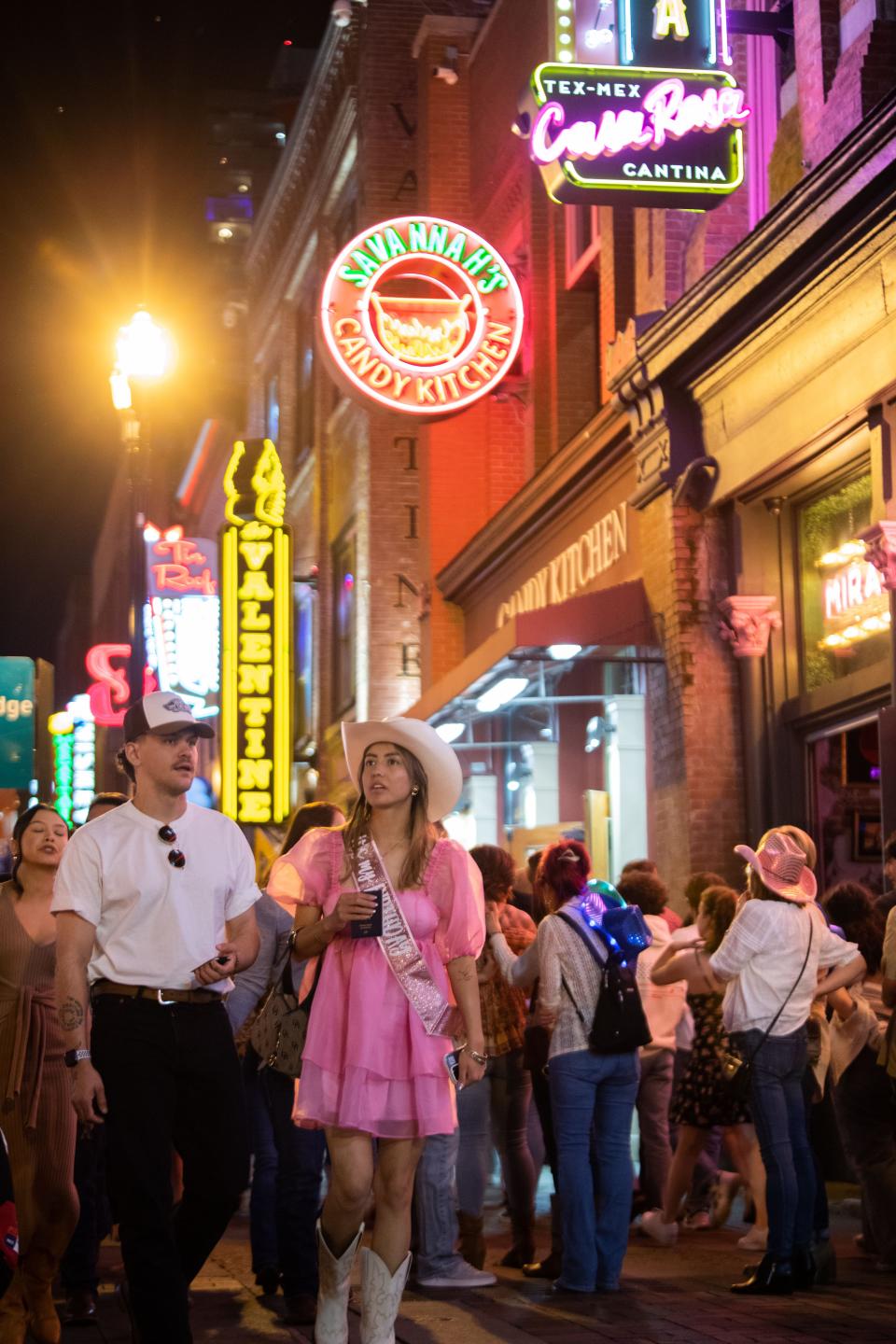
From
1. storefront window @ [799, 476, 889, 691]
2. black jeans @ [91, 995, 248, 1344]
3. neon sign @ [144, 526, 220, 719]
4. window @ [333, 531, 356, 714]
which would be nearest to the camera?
black jeans @ [91, 995, 248, 1344]

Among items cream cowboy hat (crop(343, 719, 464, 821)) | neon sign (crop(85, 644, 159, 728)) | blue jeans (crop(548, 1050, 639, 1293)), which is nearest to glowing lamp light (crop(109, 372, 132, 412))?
blue jeans (crop(548, 1050, 639, 1293))

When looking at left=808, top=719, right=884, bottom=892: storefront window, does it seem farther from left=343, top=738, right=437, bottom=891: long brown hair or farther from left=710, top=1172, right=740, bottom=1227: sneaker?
left=343, top=738, right=437, bottom=891: long brown hair

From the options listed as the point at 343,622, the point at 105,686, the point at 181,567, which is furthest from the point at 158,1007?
the point at 105,686

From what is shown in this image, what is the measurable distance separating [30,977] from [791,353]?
791 centimetres

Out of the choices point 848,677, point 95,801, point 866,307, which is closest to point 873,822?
point 848,677

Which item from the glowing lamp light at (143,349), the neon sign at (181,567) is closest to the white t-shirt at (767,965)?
the glowing lamp light at (143,349)

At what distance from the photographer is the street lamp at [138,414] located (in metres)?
18.7

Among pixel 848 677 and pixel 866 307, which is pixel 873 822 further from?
pixel 866 307

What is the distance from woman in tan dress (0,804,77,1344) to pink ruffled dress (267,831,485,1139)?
53.3 inches

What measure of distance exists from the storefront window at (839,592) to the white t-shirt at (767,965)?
14.3 feet

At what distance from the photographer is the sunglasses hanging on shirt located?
247 inches

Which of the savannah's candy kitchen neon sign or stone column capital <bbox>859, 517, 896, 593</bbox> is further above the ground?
the savannah's candy kitchen neon sign

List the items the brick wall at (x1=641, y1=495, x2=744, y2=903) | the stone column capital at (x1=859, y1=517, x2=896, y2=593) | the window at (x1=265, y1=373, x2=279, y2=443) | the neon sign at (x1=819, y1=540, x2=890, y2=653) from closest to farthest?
the stone column capital at (x1=859, y1=517, x2=896, y2=593), the neon sign at (x1=819, y1=540, x2=890, y2=653), the brick wall at (x1=641, y1=495, x2=744, y2=903), the window at (x1=265, y1=373, x2=279, y2=443)

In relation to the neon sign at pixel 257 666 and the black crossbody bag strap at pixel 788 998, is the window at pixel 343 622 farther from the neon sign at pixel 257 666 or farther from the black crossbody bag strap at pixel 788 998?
the black crossbody bag strap at pixel 788 998
